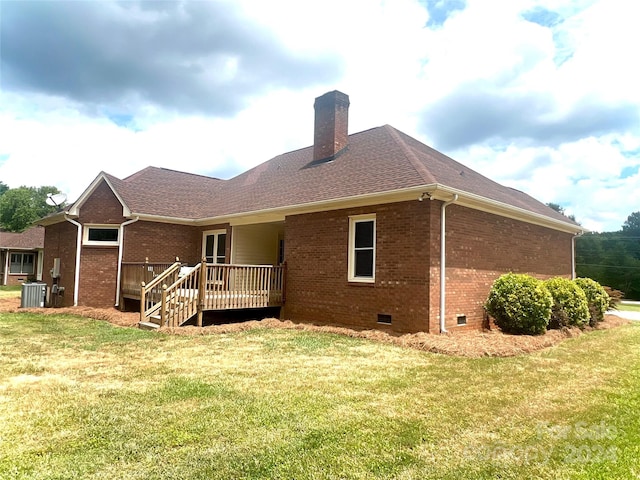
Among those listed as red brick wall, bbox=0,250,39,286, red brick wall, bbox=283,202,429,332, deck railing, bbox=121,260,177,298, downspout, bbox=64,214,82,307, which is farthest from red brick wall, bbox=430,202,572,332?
red brick wall, bbox=0,250,39,286

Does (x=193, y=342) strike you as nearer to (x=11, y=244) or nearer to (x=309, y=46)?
(x=309, y=46)

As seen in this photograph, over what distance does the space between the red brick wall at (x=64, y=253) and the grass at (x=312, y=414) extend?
28.4ft

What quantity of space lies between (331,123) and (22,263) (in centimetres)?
3509

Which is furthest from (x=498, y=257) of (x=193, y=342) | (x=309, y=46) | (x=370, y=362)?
(x=193, y=342)

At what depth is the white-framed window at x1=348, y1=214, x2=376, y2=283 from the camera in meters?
11.4

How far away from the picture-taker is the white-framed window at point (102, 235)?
16.1m

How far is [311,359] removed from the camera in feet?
25.4

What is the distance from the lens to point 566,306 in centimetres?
1212

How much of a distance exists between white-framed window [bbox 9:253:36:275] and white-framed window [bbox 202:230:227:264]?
28443 millimetres

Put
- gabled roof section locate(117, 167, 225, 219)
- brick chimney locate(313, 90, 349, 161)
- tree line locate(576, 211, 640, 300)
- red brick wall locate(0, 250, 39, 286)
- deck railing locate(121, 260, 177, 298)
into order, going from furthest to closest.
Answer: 1. red brick wall locate(0, 250, 39, 286)
2. tree line locate(576, 211, 640, 300)
3. gabled roof section locate(117, 167, 225, 219)
4. brick chimney locate(313, 90, 349, 161)
5. deck railing locate(121, 260, 177, 298)

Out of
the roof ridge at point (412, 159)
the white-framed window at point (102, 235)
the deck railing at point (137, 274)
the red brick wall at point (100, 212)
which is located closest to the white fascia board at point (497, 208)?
the roof ridge at point (412, 159)

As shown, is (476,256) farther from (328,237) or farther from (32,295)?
(32,295)

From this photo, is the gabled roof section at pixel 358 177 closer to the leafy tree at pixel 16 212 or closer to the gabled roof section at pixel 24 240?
the gabled roof section at pixel 24 240

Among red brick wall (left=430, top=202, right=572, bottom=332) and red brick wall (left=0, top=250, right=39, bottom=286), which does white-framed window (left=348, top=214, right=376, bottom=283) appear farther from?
red brick wall (left=0, top=250, right=39, bottom=286)
